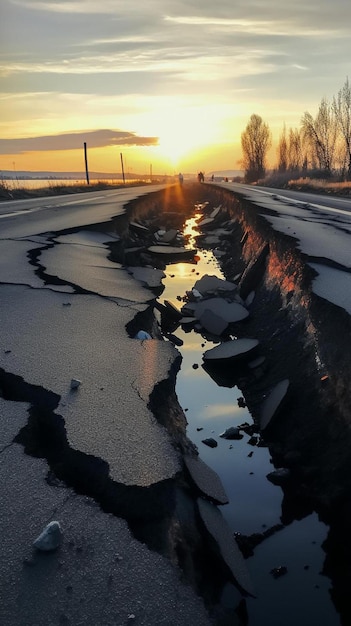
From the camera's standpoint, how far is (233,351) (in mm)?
4836

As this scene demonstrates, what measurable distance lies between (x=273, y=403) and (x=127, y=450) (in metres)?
1.83

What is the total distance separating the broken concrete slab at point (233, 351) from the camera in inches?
189

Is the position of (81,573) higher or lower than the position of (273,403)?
higher

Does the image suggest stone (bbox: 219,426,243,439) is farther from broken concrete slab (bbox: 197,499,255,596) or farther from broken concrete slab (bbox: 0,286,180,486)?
broken concrete slab (bbox: 197,499,255,596)

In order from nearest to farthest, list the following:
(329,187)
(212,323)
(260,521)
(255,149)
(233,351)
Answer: (260,521) < (233,351) < (212,323) < (329,187) < (255,149)

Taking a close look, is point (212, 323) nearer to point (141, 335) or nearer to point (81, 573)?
point (141, 335)

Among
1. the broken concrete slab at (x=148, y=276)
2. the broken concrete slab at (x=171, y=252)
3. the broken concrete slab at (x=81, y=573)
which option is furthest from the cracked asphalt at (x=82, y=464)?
the broken concrete slab at (x=171, y=252)

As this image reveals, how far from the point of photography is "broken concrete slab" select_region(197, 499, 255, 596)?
195 cm

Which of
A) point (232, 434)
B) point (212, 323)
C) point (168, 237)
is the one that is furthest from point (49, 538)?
point (168, 237)

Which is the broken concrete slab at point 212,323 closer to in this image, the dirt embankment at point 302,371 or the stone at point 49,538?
the dirt embankment at point 302,371

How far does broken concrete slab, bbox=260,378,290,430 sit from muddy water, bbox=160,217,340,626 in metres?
0.16

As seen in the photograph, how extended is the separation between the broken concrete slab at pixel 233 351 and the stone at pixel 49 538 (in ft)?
10.8

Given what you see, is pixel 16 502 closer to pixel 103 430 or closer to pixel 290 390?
pixel 103 430

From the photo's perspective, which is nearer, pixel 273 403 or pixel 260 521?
pixel 260 521
